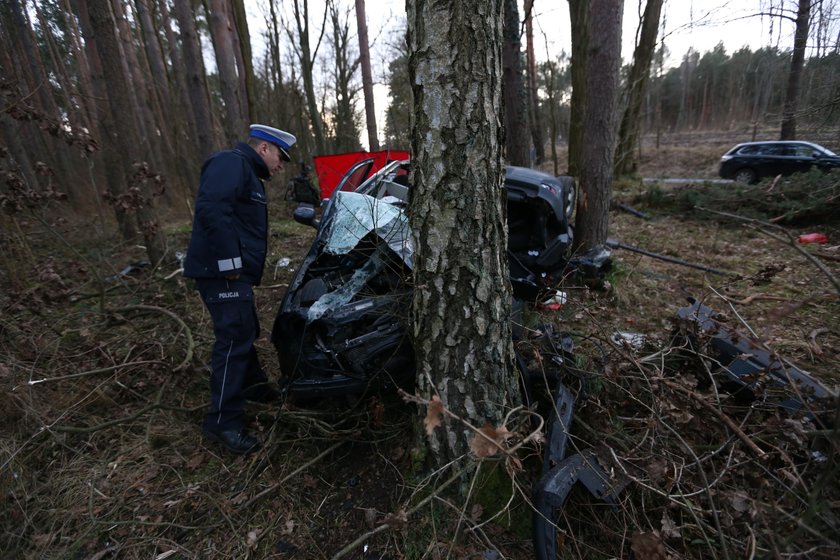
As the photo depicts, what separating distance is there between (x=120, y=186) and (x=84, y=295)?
7.04 feet

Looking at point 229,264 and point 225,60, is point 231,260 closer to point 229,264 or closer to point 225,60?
point 229,264

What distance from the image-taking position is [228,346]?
254 centimetres

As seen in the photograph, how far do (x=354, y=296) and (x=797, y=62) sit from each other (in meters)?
6.30

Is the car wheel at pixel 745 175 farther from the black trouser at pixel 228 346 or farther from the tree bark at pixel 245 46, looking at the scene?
the black trouser at pixel 228 346

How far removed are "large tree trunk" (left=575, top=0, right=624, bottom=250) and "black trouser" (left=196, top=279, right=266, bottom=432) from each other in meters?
3.19

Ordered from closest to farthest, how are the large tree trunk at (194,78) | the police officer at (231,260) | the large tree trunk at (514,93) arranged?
the police officer at (231,260)
the large tree trunk at (514,93)
the large tree trunk at (194,78)

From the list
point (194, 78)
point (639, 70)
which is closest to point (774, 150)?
point (639, 70)

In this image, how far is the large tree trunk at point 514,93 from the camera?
225 inches

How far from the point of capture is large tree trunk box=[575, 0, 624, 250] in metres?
4.00

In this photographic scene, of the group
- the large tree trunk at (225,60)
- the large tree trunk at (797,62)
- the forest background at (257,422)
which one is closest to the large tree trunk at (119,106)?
the forest background at (257,422)

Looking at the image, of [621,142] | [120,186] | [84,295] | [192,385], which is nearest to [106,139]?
[120,186]

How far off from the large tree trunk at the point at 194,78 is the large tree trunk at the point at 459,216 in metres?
A: 6.10

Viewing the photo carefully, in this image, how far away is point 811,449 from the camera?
168cm

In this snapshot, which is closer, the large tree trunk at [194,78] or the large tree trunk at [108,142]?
the large tree trunk at [108,142]
